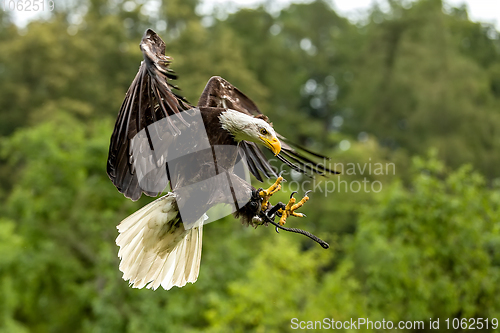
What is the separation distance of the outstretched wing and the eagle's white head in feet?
1.85

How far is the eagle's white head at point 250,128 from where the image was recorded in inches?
155

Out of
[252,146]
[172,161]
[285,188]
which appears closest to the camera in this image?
[172,161]

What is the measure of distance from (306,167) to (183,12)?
20.4 meters

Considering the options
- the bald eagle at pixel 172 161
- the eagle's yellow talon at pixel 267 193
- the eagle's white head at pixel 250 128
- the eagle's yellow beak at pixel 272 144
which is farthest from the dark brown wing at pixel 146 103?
the eagle's yellow talon at pixel 267 193

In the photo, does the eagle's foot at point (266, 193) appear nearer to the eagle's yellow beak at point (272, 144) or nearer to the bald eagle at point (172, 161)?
the bald eagle at point (172, 161)

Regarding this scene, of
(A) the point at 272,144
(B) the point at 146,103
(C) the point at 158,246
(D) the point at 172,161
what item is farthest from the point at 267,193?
(C) the point at 158,246

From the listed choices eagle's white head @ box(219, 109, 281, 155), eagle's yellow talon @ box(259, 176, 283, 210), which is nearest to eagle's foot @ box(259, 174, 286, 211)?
eagle's yellow talon @ box(259, 176, 283, 210)

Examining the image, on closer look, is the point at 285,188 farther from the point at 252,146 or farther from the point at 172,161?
the point at 172,161

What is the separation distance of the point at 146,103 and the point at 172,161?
48cm

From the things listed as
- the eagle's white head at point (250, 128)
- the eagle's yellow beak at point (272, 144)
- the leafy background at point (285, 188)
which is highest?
the eagle's white head at point (250, 128)

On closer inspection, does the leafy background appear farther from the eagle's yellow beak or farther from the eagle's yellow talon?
the eagle's yellow beak

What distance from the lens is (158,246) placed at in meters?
4.64

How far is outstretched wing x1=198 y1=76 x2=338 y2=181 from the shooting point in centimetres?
462

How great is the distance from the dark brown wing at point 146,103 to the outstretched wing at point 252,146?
0.65 m
